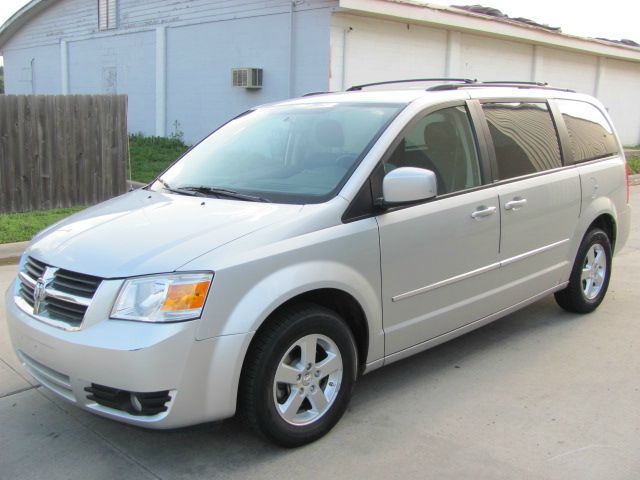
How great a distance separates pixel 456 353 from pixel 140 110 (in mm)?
14765

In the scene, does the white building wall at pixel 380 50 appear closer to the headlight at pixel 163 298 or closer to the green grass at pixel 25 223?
the green grass at pixel 25 223

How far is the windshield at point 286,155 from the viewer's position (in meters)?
3.72

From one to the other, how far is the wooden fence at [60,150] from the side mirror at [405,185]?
7582 mm

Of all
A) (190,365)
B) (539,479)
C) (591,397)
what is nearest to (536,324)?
(591,397)

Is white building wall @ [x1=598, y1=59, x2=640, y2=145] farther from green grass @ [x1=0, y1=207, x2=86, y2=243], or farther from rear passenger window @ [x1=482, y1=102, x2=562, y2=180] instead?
rear passenger window @ [x1=482, y1=102, x2=562, y2=180]

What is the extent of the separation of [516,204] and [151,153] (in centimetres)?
1191

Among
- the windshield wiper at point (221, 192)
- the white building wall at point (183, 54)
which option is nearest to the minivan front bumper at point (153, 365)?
the windshield wiper at point (221, 192)

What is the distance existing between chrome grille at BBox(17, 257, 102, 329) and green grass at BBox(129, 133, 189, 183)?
8804 millimetres

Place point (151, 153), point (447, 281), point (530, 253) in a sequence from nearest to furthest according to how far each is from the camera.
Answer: point (447, 281)
point (530, 253)
point (151, 153)

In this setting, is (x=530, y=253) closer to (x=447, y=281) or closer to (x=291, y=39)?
(x=447, y=281)

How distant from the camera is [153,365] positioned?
285 cm

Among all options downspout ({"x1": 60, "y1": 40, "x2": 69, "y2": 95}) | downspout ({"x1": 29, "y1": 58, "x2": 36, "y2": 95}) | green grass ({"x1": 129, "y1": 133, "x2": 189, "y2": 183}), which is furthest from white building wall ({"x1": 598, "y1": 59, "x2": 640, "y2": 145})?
downspout ({"x1": 29, "y1": 58, "x2": 36, "y2": 95})

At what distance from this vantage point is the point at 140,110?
17.6 meters

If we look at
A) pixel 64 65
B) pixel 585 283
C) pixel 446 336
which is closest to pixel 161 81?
pixel 64 65
